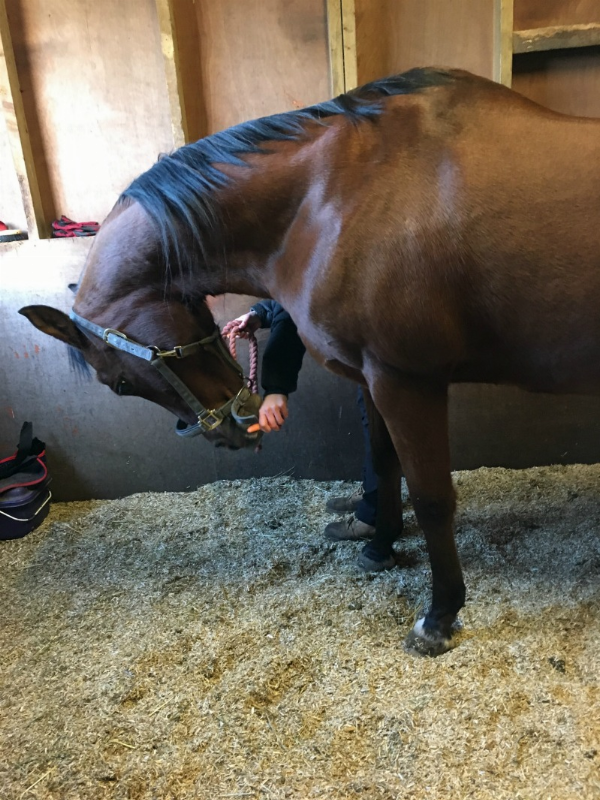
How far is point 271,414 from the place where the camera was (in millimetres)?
1520

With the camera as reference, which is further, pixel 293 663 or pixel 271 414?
pixel 271 414

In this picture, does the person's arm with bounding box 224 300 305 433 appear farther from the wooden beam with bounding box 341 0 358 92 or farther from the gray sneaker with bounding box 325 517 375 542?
the wooden beam with bounding box 341 0 358 92

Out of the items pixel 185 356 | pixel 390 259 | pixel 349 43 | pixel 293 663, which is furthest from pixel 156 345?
pixel 349 43

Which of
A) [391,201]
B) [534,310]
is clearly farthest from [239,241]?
[534,310]

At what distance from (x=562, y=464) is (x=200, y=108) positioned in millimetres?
2065

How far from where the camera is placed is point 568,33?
1.72 metres

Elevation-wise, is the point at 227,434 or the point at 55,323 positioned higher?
the point at 55,323

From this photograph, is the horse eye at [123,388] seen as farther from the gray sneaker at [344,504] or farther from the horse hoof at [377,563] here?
the gray sneaker at [344,504]

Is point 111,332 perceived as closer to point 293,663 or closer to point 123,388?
point 123,388

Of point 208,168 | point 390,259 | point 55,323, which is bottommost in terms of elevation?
point 55,323

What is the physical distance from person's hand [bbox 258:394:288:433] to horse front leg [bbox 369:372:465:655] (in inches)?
15.0

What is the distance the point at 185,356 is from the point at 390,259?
58 cm

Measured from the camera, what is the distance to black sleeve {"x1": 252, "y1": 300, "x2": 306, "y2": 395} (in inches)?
64.7

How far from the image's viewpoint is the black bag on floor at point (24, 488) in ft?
6.75
